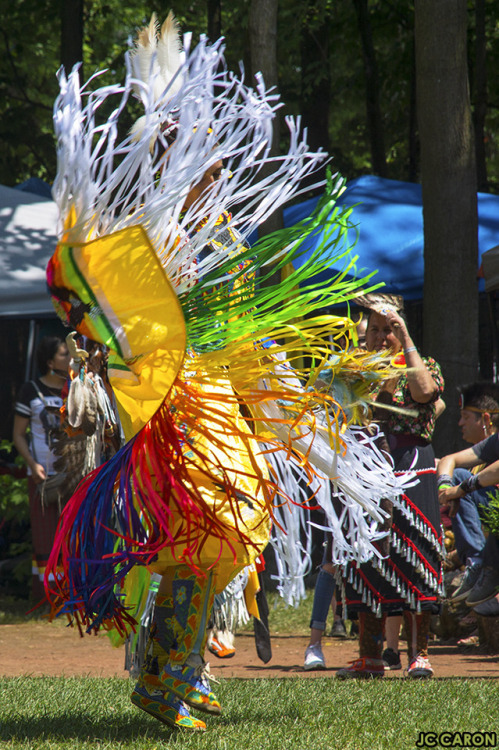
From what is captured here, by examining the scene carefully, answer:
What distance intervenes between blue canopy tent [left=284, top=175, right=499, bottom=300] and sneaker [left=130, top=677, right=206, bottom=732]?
4.61m

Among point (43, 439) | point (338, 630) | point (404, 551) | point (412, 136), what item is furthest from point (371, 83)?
point (404, 551)

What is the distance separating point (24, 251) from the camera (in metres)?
8.25

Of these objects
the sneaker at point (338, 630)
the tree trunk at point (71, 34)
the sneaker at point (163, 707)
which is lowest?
the sneaker at point (338, 630)

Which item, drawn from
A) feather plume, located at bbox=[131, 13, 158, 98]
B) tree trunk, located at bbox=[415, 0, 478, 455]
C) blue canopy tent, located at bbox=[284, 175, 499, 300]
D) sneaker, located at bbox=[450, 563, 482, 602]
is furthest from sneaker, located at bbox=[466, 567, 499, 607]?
feather plume, located at bbox=[131, 13, 158, 98]

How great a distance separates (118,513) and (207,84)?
1352mm

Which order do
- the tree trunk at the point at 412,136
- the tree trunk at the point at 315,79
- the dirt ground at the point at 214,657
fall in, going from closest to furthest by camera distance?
the dirt ground at the point at 214,657, the tree trunk at the point at 315,79, the tree trunk at the point at 412,136

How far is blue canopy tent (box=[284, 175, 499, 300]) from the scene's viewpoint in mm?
7926

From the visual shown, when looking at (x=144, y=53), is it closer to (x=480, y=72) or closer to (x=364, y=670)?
(x=364, y=670)

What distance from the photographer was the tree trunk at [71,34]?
34.3ft

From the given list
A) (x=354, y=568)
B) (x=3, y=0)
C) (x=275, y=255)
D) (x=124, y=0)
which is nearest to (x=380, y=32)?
(x=3, y=0)

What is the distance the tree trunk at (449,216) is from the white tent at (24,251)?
2.86 m

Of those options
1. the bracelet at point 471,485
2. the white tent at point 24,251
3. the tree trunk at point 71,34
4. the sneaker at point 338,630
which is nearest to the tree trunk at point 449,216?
the sneaker at point 338,630

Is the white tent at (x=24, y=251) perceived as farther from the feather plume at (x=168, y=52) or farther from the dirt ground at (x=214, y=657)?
the feather plume at (x=168, y=52)

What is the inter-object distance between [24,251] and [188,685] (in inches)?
230
